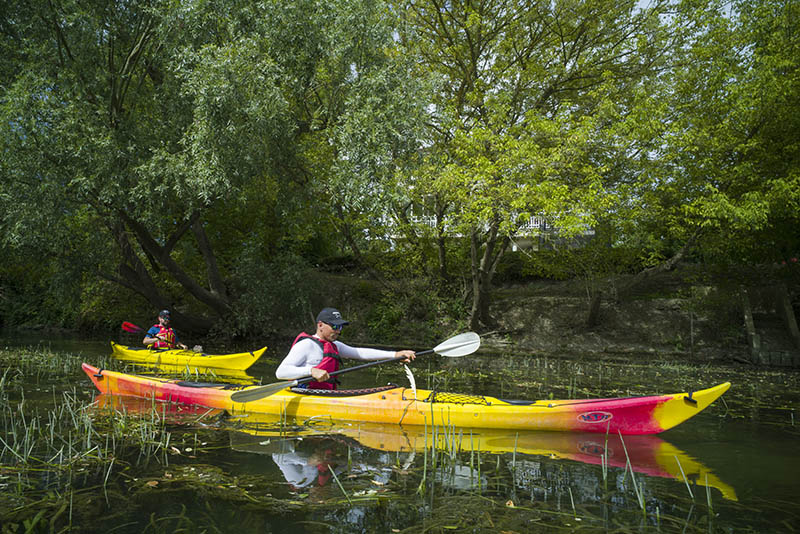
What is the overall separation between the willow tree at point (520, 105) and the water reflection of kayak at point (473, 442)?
7.63 meters

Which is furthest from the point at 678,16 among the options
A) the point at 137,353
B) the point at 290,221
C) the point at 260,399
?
the point at 137,353

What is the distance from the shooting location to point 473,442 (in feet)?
15.5

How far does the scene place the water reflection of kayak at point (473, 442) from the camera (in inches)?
164

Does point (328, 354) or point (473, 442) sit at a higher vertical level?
point (328, 354)

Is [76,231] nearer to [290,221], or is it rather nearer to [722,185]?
[290,221]

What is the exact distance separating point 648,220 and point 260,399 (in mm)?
11544

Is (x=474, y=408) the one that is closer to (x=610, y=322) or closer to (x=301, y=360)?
(x=301, y=360)

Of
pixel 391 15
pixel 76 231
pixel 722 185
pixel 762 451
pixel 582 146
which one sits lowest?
pixel 762 451

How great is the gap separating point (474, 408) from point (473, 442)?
1.66 ft

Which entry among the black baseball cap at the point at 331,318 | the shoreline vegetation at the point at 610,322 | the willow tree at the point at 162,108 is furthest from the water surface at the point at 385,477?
the shoreline vegetation at the point at 610,322

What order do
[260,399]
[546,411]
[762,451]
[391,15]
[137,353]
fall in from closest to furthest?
[762,451], [546,411], [260,399], [137,353], [391,15]

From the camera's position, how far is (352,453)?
172 inches

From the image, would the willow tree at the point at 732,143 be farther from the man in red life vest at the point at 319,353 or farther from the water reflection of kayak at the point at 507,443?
the man in red life vest at the point at 319,353

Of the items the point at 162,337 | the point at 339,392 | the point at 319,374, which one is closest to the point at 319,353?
the point at 319,374
